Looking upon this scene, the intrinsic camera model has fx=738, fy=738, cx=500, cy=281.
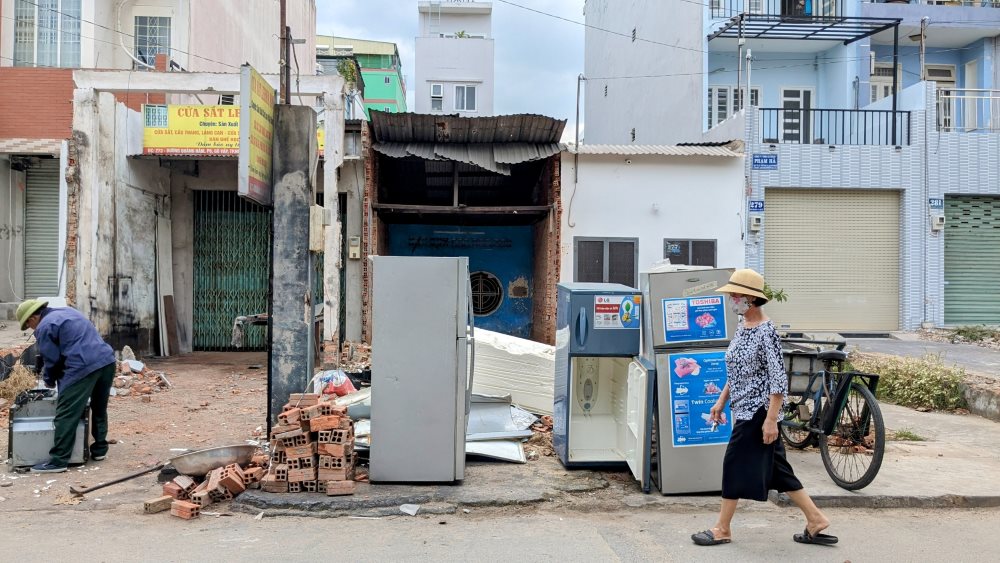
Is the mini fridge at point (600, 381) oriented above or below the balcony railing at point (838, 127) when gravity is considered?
below

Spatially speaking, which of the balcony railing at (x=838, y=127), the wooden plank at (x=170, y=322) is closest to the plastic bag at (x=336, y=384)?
the wooden plank at (x=170, y=322)

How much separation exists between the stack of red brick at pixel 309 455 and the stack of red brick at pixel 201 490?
182mm

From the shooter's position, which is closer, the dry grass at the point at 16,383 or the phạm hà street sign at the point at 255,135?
the phạm hà street sign at the point at 255,135

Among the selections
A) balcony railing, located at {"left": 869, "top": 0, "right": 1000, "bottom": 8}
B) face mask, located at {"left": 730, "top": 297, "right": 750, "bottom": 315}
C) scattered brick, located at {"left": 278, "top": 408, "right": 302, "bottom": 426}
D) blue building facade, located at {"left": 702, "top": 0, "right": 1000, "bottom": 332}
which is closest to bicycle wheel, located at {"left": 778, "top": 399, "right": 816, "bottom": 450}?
face mask, located at {"left": 730, "top": 297, "right": 750, "bottom": 315}

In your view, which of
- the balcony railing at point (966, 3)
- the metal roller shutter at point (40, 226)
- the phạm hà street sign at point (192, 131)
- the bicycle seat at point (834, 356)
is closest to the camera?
the bicycle seat at point (834, 356)

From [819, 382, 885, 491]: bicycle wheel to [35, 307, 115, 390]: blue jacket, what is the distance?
6234 mm

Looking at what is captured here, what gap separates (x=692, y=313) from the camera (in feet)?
18.6

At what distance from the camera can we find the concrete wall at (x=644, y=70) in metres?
18.8

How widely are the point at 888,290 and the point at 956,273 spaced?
71.9 inches

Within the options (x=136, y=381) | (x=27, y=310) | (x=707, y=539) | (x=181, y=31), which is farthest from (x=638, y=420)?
(x=181, y=31)

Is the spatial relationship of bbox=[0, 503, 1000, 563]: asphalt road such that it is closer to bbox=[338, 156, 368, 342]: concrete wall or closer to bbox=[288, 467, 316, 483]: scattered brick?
bbox=[288, 467, 316, 483]: scattered brick

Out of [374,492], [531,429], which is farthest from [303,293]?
[531,429]

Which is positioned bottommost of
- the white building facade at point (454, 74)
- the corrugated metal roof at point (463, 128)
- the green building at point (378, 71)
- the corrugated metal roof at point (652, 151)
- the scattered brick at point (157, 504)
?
the scattered brick at point (157, 504)

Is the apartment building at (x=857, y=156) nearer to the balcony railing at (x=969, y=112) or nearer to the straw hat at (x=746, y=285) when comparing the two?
the balcony railing at (x=969, y=112)
